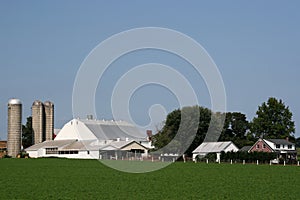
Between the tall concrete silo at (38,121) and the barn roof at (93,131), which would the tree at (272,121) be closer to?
the barn roof at (93,131)

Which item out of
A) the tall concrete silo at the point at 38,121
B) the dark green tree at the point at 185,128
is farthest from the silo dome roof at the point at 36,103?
the dark green tree at the point at 185,128

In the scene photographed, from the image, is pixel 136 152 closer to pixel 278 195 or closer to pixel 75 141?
pixel 75 141

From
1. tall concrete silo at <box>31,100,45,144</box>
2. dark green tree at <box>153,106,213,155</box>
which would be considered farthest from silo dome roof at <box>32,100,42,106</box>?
dark green tree at <box>153,106,213,155</box>

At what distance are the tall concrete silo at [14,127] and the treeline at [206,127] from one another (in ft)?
109

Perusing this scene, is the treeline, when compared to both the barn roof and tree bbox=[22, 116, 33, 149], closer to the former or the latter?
the barn roof

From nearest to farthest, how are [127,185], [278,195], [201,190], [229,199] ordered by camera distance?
[229,199], [278,195], [201,190], [127,185]

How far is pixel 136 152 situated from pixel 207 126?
613 inches

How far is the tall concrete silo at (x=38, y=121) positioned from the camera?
138250mm

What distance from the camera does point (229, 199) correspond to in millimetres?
23922

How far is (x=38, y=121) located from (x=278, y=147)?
60037mm

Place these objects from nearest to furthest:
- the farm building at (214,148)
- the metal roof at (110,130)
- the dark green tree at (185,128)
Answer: the farm building at (214,148) < the dark green tree at (185,128) < the metal roof at (110,130)

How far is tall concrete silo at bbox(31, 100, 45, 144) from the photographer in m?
138

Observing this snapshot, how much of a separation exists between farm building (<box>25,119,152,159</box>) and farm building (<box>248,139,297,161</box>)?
2118cm

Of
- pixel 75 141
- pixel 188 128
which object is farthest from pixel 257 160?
pixel 75 141
